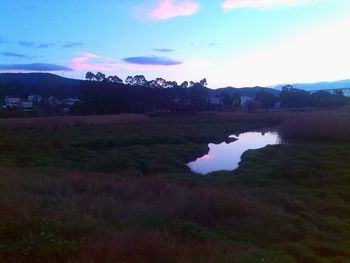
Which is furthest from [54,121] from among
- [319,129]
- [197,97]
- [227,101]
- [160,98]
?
[227,101]

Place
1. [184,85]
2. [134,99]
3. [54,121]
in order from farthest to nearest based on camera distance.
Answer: [184,85]
[134,99]
[54,121]

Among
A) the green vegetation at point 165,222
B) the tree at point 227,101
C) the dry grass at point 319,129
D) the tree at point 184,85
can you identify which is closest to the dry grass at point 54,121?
the dry grass at point 319,129

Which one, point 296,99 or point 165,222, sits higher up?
point 296,99

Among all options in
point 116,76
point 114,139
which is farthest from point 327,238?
point 116,76

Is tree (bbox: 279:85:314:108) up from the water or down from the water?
up

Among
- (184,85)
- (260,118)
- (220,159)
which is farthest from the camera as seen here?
(184,85)

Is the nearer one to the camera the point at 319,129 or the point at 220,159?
the point at 220,159

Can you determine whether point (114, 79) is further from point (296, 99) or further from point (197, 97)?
point (296, 99)

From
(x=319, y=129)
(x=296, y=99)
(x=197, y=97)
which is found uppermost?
(x=197, y=97)

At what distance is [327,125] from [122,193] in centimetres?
3368

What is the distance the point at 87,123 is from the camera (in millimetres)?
60688

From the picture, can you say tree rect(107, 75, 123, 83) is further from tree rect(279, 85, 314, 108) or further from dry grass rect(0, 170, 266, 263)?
dry grass rect(0, 170, 266, 263)

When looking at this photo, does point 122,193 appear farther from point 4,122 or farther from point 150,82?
point 150,82

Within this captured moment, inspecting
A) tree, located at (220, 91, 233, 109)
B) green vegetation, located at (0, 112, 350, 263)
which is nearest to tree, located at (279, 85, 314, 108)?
tree, located at (220, 91, 233, 109)
